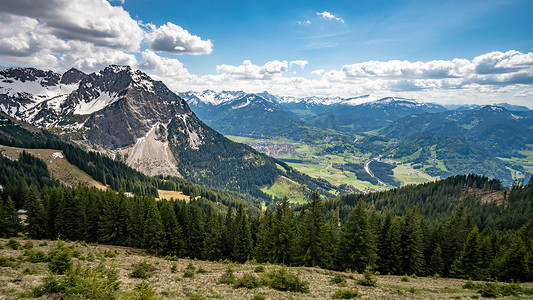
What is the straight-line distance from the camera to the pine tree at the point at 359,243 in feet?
153

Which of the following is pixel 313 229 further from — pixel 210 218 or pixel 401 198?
pixel 401 198

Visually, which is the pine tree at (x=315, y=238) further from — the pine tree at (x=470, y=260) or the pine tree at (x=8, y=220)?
the pine tree at (x=8, y=220)

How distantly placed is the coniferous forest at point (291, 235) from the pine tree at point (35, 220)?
18 centimetres

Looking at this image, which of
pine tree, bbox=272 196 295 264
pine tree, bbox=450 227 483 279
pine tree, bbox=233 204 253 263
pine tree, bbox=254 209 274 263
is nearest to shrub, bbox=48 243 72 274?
pine tree, bbox=272 196 295 264

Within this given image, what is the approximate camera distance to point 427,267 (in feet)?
180

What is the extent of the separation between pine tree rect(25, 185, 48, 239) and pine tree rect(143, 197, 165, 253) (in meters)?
22.8

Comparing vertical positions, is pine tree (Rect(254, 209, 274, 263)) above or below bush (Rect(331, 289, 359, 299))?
below

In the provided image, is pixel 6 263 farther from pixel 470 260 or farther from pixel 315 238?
pixel 470 260

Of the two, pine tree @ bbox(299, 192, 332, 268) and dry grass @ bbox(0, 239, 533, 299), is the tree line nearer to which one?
pine tree @ bbox(299, 192, 332, 268)

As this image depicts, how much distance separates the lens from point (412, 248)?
51531mm

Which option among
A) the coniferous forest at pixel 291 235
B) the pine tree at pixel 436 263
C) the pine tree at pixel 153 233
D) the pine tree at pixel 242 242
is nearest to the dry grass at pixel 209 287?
the coniferous forest at pixel 291 235

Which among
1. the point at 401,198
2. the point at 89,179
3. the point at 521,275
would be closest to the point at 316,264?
the point at 521,275

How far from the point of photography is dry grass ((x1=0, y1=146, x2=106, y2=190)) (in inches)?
6280

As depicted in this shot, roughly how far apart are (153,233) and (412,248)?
194 feet
